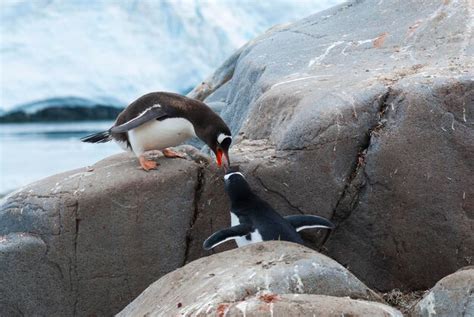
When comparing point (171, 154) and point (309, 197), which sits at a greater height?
point (171, 154)

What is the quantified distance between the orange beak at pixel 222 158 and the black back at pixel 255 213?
85mm

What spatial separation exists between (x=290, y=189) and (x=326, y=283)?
3.67 feet

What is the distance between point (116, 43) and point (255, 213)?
1372cm

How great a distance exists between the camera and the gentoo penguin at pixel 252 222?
3920 mm

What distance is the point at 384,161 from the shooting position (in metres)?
4.12

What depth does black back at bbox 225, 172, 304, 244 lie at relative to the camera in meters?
3.93

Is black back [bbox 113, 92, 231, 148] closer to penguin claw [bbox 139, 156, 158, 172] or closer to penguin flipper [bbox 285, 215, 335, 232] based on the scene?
penguin claw [bbox 139, 156, 158, 172]

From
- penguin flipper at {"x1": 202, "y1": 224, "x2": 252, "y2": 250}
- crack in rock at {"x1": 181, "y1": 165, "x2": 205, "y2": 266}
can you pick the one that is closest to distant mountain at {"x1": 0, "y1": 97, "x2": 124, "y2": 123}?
crack in rock at {"x1": 181, "y1": 165, "x2": 205, "y2": 266}

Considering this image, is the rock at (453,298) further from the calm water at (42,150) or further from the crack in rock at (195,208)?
the calm water at (42,150)

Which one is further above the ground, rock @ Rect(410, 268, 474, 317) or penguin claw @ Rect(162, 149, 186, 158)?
penguin claw @ Rect(162, 149, 186, 158)

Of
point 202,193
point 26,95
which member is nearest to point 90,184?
point 202,193

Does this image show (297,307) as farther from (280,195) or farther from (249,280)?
(280,195)

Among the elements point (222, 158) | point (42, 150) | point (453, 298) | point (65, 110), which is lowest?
point (42, 150)

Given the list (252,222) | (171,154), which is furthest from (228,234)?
(171,154)
